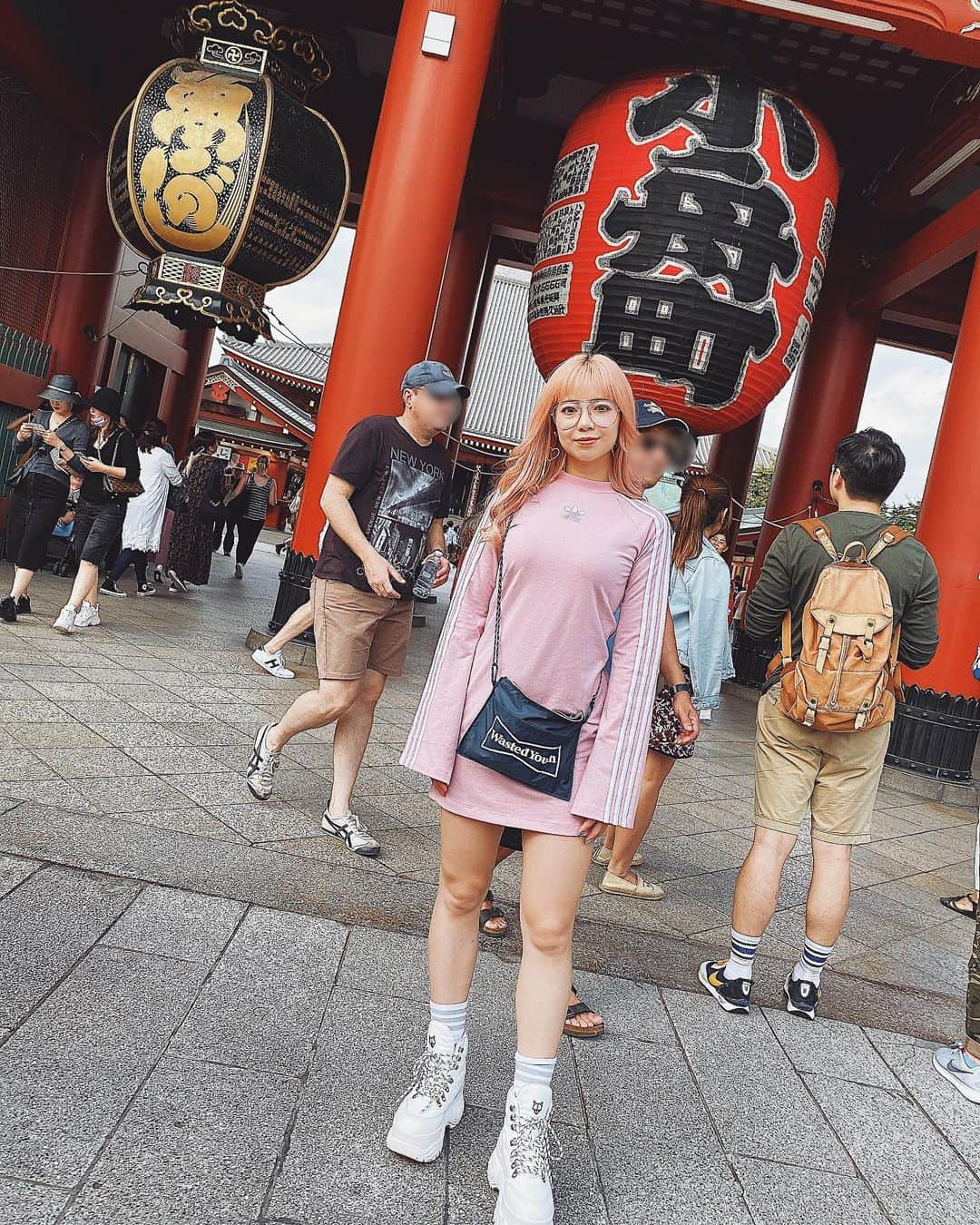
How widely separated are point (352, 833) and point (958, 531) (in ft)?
18.6

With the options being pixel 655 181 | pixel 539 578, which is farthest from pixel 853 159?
pixel 539 578

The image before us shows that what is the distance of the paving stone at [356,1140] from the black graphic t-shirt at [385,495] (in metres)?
1.65

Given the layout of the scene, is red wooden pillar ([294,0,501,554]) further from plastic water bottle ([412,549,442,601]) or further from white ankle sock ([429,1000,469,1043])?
white ankle sock ([429,1000,469,1043])

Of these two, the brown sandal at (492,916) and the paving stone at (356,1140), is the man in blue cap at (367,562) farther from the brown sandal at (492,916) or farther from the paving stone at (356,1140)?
the paving stone at (356,1140)

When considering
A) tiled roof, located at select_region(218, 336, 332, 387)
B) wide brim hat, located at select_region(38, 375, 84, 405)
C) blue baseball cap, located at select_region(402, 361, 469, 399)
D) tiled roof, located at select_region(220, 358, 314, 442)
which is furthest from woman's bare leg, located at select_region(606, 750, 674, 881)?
tiled roof, located at select_region(220, 358, 314, 442)

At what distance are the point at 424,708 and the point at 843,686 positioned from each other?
1.45 metres

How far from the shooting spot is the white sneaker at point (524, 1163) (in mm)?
1817

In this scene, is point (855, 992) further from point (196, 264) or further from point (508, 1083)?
point (196, 264)

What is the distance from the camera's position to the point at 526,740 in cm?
199

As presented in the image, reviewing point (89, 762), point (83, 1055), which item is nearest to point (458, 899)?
point (83, 1055)

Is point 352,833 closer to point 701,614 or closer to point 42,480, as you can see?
point 701,614

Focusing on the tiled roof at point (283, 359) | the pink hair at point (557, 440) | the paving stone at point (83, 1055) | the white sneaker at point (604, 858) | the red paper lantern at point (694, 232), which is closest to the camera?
the paving stone at point (83, 1055)

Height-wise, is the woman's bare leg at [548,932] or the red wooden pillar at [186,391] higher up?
the red wooden pillar at [186,391]

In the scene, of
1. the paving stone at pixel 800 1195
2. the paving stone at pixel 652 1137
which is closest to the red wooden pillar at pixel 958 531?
the paving stone at pixel 652 1137
